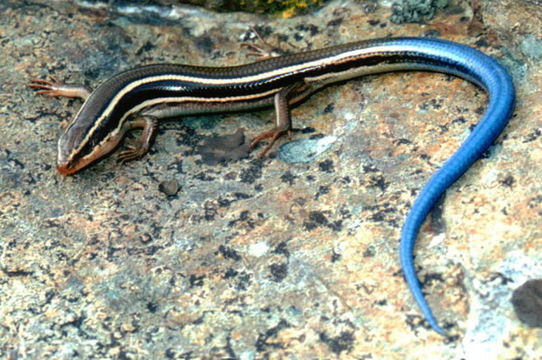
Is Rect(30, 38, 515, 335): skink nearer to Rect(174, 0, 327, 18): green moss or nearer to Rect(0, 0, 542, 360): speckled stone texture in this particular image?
Rect(0, 0, 542, 360): speckled stone texture

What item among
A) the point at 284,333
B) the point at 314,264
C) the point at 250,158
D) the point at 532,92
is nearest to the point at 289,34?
the point at 250,158

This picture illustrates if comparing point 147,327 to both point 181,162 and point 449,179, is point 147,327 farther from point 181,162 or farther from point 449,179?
point 449,179

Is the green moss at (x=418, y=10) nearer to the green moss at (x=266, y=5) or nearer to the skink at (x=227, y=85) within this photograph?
the skink at (x=227, y=85)

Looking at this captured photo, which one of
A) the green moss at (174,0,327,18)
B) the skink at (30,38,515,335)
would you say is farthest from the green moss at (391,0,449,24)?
the green moss at (174,0,327,18)

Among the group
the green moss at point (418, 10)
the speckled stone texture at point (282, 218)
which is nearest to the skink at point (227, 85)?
the speckled stone texture at point (282, 218)

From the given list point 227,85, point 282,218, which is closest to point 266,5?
point 227,85
